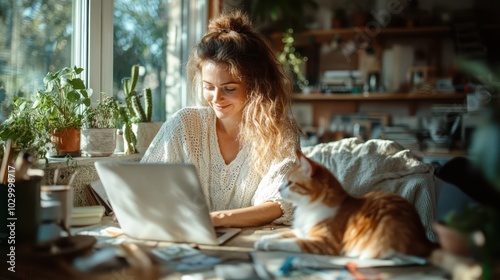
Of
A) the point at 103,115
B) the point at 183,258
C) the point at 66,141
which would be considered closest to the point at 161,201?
the point at 183,258

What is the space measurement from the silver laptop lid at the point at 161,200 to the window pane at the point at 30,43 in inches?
20.7

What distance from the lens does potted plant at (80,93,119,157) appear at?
159 centimetres

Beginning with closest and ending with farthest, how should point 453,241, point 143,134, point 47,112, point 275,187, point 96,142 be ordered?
point 453,241
point 275,187
point 47,112
point 96,142
point 143,134

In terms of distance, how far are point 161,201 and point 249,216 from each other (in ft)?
0.98

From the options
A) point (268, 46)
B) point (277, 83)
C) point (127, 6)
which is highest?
point (127, 6)

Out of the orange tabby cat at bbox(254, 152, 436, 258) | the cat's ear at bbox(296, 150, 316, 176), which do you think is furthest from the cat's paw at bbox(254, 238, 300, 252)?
the cat's ear at bbox(296, 150, 316, 176)

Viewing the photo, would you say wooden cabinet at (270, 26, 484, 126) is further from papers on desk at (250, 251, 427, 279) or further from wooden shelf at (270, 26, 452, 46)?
papers on desk at (250, 251, 427, 279)

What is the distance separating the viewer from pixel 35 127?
→ 1386 millimetres

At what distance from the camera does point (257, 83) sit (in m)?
1.42

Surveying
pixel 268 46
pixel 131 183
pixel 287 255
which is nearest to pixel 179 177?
pixel 131 183

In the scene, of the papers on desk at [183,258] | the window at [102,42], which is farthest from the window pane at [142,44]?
the papers on desk at [183,258]

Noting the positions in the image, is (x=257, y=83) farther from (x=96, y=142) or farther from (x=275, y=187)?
(x=96, y=142)

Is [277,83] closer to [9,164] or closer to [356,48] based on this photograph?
[9,164]

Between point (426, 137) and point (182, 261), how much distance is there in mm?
2723
